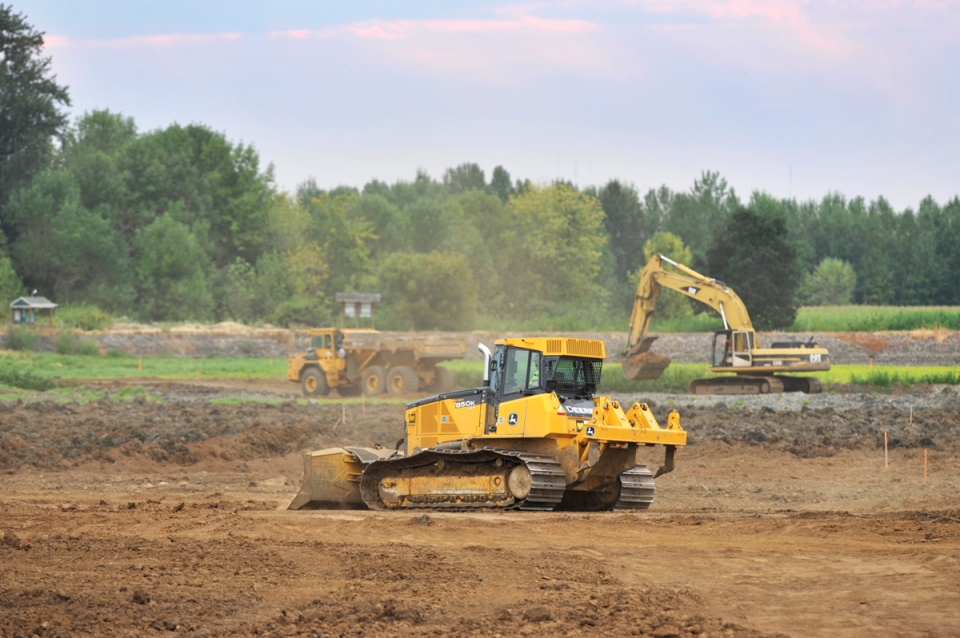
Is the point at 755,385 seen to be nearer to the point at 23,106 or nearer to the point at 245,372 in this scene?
the point at 245,372

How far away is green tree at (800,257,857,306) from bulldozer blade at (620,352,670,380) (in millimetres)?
63242

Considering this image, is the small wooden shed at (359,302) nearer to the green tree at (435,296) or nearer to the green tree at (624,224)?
the green tree at (435,296)

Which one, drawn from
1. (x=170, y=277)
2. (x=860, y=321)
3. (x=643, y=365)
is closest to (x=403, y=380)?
(x=643, y=365)

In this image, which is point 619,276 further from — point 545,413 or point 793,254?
point 545,413

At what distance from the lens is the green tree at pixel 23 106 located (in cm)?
7919

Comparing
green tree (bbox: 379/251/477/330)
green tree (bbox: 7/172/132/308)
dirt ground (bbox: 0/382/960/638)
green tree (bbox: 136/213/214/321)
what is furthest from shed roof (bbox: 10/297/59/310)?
dirt ground (bbox: 0/382/960/638)

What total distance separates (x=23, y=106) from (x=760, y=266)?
5285cm

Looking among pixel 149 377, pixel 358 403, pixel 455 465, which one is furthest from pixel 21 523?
pixel 149 377

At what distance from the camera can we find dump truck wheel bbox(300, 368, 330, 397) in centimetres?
4053

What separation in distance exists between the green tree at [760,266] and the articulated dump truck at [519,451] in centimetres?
4954

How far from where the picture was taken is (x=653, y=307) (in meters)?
37.0

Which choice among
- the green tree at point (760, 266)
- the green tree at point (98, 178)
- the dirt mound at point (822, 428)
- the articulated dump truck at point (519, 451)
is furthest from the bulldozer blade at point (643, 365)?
the green tree at point (98, 178)

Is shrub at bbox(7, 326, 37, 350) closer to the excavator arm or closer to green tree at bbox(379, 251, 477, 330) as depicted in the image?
green tree at bbox(379, 251, 477, 330)

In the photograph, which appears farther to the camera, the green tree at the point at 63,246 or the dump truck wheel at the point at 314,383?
the green tree at the point at 63,246
